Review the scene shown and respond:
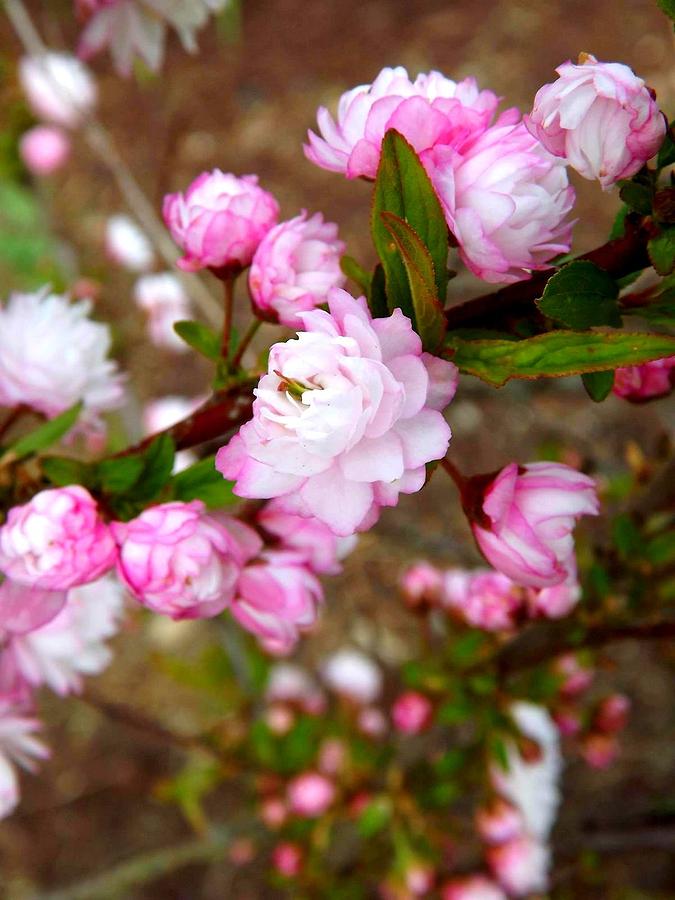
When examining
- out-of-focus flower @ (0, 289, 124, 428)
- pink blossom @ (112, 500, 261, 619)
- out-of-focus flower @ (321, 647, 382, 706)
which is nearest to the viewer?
pink blossom @ (112, 500, 261, 619)

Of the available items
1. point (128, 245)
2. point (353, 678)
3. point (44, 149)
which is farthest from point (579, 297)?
point (44, 149)

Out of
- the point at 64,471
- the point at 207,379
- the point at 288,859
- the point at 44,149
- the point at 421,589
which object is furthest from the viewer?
the point at 207,379

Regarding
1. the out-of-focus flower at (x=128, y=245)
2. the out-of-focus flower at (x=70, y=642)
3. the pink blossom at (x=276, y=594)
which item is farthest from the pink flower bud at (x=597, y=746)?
the out-of-focus flower at (x=128, y=245)

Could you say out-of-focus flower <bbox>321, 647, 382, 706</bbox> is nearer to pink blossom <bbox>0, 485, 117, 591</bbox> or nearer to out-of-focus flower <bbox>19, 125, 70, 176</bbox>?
pink blossom <bbox>0, 485, 117, 591</bbox>

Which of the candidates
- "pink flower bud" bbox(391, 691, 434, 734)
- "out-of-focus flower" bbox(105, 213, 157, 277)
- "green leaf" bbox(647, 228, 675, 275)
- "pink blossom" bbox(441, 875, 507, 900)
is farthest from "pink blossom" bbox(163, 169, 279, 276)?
"out-of-focus flower" bbox(105, 213, 157, 277)

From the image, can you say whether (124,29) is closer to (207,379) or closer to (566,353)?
(566,353)

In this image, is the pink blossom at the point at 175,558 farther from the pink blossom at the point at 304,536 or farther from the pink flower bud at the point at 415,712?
the pink flower bud at the point at 415,712

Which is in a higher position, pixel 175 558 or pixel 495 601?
pixel 175 558

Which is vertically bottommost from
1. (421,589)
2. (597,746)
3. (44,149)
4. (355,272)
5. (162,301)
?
(597,746)
